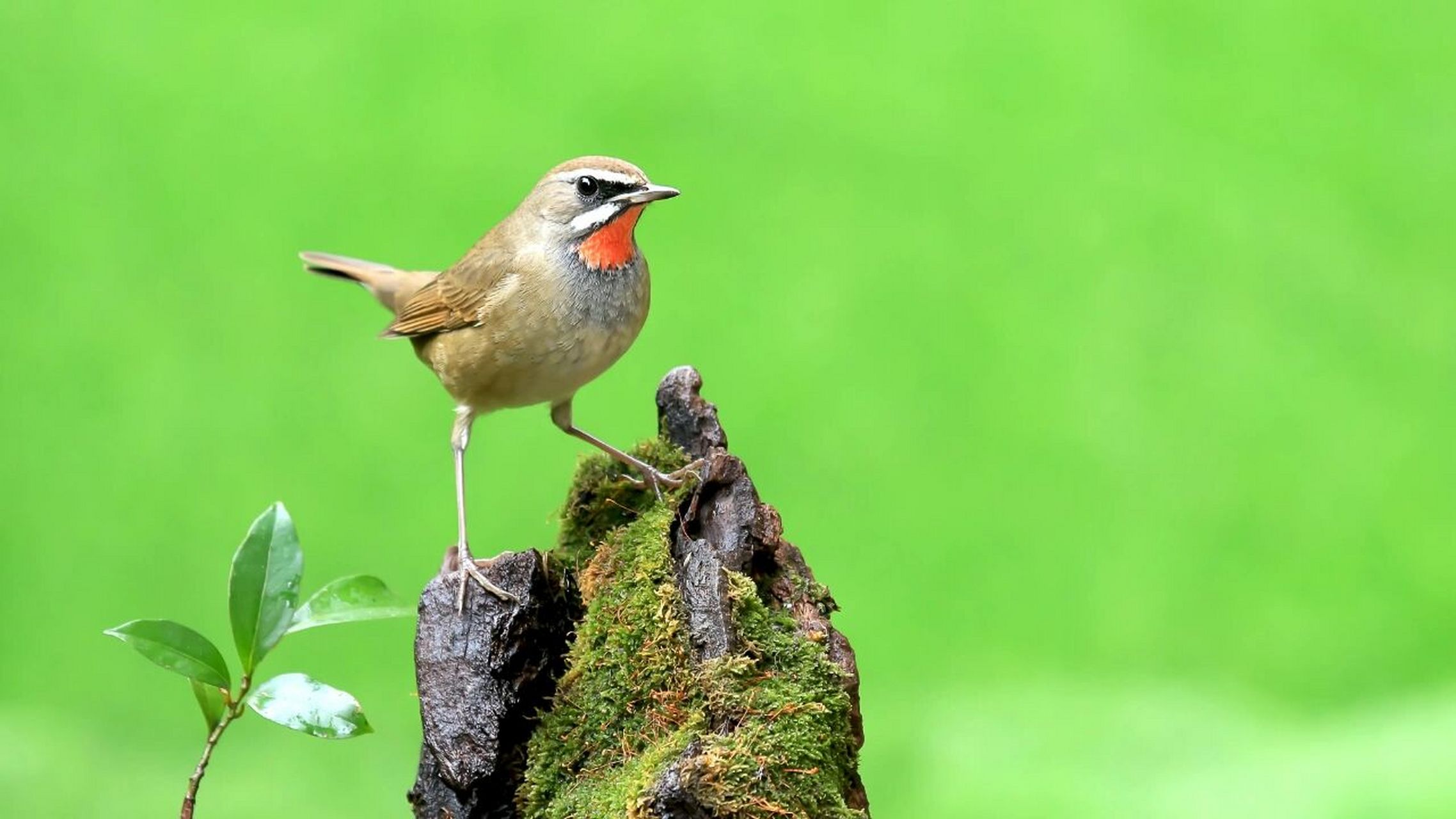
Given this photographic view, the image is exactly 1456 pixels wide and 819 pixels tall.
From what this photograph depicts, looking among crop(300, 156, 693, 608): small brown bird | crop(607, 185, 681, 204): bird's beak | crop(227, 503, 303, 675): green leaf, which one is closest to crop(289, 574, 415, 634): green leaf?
crop(227, 503, 303, 675): green leaf

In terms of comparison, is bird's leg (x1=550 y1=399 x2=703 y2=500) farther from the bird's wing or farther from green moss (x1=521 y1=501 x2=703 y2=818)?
the bird's wing

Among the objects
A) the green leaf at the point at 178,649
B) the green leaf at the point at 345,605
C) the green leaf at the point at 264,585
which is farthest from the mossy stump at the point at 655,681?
the green leaf at the point at 178,649

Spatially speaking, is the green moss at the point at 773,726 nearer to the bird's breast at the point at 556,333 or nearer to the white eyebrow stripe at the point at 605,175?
the bird's breast at the point at 556,333

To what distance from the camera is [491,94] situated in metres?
5.46

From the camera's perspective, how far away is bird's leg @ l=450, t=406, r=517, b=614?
3225mm

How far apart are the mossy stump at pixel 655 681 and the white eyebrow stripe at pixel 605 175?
780mm

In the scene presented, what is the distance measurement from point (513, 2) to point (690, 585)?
3175 mm

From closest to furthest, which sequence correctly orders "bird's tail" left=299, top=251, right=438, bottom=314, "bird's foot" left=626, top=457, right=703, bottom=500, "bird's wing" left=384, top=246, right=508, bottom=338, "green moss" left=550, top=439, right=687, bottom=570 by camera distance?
"bird's foot" left=626, top=457, right=703, bottom=500 < "green moss" left=550, top=439, right=687, bottom=570 < "bird's wing" left=384, top=246, right=508, bottom=338 < "bird's tail" left=299, top=251, right=438, bottom=314

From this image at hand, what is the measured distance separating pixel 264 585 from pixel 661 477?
921 mm

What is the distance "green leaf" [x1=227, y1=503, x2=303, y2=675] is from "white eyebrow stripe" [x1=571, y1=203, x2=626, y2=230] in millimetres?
1004

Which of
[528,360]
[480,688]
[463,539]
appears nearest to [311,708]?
[480,688]

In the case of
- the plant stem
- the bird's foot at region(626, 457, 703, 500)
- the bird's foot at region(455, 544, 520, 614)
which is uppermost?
the bird's foot at region(626, 457, 703, 500)

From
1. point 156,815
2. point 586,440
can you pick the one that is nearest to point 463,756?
point 586,440

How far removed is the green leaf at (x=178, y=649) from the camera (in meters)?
3.10
